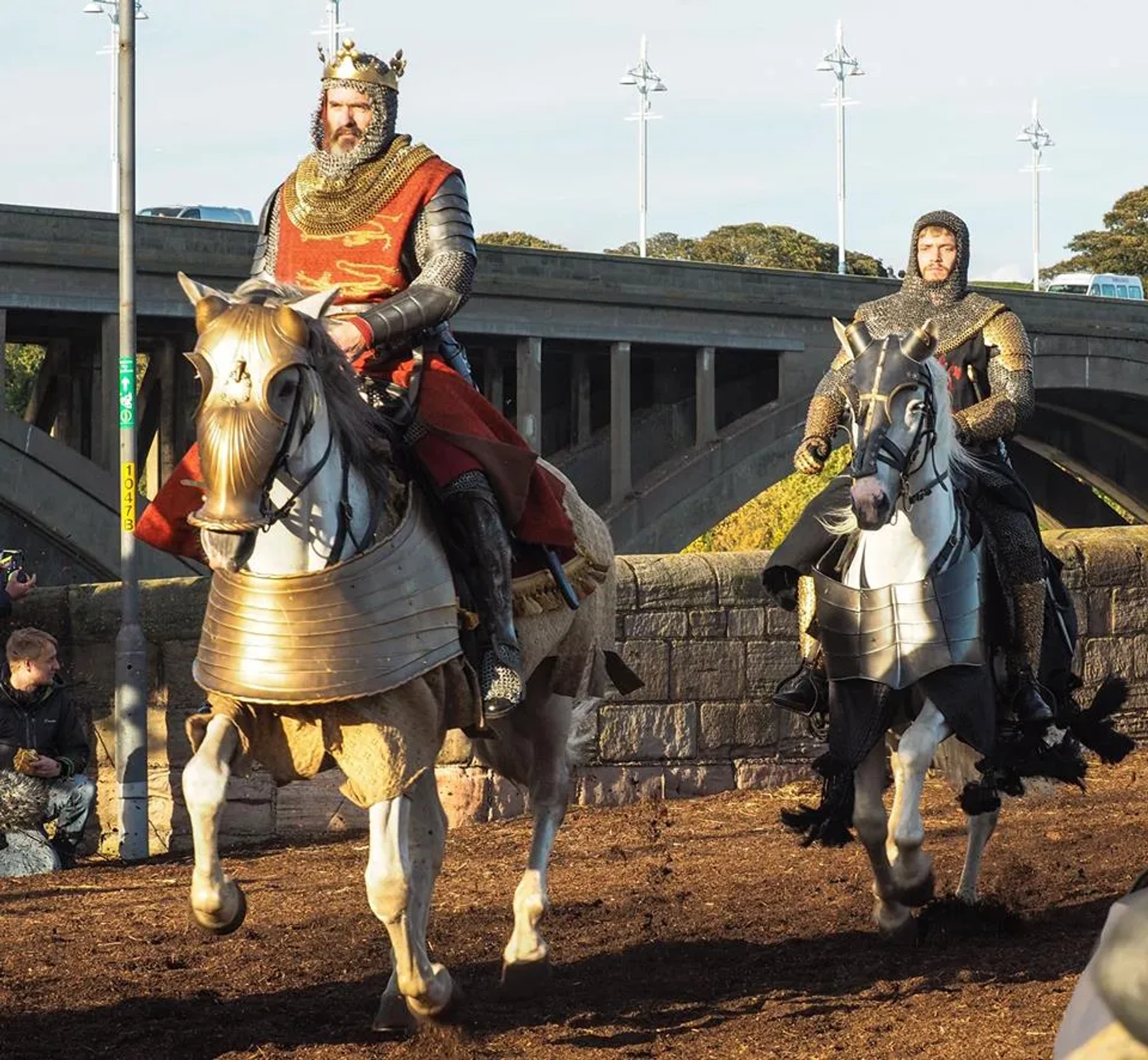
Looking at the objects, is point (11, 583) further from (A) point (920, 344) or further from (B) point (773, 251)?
(B) point (773, 251)

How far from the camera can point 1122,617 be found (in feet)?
46.2

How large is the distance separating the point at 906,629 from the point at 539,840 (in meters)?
1.55

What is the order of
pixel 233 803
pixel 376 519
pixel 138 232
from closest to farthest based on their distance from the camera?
pixel 376 519 → pixel 233 803 → pixel 138 232

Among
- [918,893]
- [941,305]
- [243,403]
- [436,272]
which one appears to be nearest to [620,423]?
[941,305]

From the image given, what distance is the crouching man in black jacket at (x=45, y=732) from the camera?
10.4 meters

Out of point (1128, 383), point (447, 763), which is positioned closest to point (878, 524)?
point (447, 763)

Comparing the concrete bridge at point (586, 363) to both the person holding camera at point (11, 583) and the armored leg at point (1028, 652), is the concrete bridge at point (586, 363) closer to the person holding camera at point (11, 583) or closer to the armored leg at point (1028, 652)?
the person holding camera at point (11, 583)

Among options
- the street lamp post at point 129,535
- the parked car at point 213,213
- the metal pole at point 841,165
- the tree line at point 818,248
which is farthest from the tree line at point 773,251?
the street lamp post at point 129,535

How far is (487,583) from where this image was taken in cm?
618

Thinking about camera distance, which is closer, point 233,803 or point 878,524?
point 878,524

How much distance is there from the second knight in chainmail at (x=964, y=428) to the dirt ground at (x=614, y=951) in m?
1.05

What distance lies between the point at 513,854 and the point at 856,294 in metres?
30.1

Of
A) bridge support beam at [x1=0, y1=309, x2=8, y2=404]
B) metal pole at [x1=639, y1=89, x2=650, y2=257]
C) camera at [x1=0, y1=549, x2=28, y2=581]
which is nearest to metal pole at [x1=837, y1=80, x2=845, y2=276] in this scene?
metal pole at [x1=639, y1=89, x2=650, y2=257]

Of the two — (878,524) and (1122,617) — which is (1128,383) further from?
(878,524)
